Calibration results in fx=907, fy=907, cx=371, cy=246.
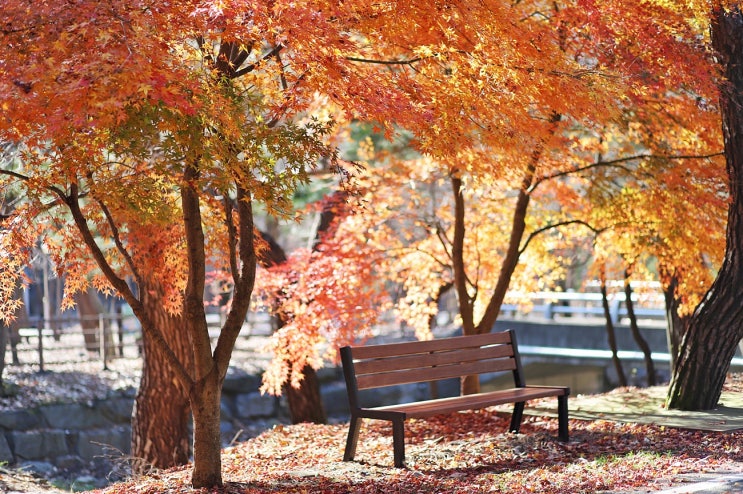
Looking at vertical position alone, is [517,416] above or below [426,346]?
below

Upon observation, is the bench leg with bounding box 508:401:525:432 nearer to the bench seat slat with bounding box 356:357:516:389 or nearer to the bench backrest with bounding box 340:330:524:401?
the bench backrest with bounding box 340:330:524:401

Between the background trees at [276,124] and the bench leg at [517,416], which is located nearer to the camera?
the background trees at [276,124]

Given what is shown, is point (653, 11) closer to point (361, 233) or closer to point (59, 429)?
point (361, 233)

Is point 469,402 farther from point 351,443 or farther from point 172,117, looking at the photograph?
point 172,117

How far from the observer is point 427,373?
753 centimetres

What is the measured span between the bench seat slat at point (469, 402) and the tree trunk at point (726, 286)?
1596mm

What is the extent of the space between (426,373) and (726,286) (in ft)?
9.85

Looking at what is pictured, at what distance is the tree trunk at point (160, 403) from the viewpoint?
1038 cm

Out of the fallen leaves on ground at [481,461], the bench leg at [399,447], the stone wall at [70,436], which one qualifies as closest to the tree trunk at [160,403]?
the fallen leaves on ground at [481,461]

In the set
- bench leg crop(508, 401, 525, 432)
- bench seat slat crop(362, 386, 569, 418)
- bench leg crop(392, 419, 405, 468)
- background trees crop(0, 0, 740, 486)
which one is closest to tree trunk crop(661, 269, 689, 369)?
background trees crop(0, 0, 740, 486)

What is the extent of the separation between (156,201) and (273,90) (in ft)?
4.37

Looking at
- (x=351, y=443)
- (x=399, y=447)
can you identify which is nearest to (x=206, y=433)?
(x=351, y=443)

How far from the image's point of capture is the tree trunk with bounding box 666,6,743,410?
8.30m

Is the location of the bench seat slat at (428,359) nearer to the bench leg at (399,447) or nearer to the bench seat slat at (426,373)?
the bench seat slat at (426,373)
